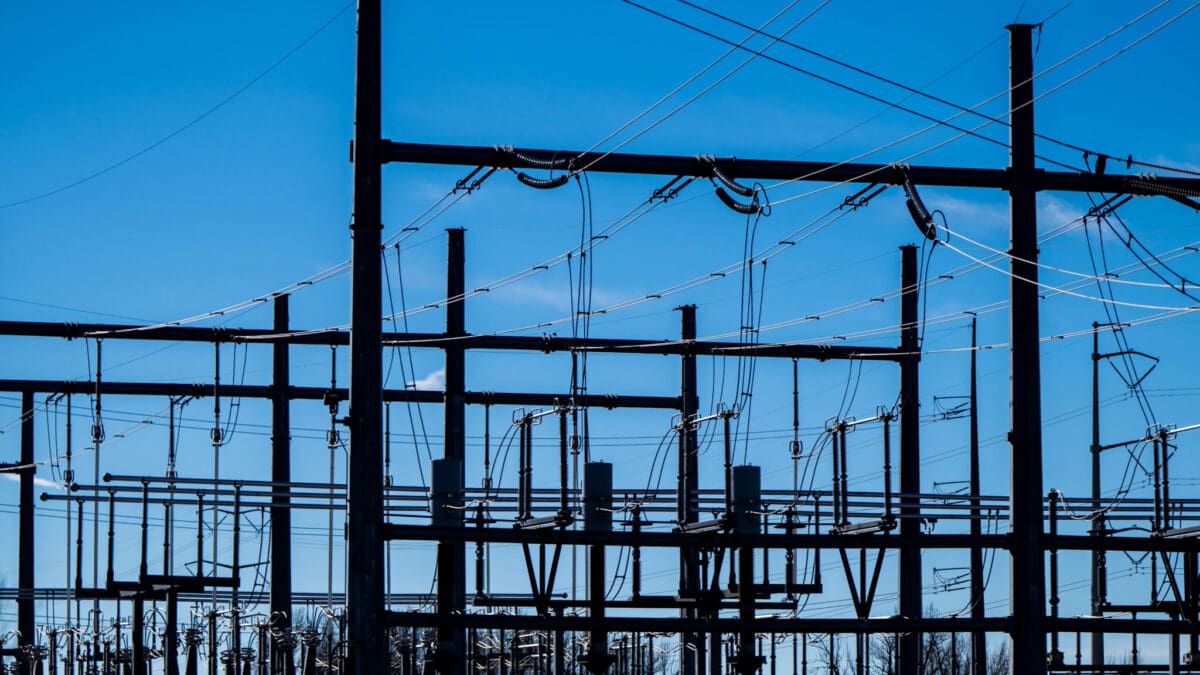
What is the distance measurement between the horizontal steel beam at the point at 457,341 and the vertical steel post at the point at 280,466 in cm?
57

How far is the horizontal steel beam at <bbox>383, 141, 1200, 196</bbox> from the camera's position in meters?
16.0

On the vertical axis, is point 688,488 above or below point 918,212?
below

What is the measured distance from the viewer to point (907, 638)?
Result: 22.9m

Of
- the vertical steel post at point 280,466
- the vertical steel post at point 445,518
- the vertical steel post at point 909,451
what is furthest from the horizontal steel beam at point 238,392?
the vertical steel post at point 445,518

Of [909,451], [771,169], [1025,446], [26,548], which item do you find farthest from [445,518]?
[26,548]

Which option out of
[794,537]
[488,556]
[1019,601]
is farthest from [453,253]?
[1019,601]

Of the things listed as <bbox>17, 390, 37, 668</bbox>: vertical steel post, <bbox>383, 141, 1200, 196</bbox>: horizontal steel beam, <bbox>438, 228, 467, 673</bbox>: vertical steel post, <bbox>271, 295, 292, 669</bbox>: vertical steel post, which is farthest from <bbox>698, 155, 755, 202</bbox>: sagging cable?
<bbox>17, 390, 37, 668</bbox>: vertical steel post

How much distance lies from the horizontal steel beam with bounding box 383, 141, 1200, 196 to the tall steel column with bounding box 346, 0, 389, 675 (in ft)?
1.23

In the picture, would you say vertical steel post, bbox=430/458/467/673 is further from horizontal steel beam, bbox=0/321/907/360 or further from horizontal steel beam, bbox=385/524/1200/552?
horizontal steel beam, bbox=0/321/907/360

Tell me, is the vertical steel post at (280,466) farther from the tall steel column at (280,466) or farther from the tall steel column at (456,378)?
the tall steel column at (456,378)

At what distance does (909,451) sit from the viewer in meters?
23.8

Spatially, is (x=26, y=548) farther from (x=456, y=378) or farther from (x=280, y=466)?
(x=456, y=378)

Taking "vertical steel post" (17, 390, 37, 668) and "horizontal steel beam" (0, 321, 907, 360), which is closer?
"horizontal steel beam" (0, 321, 907, 360)

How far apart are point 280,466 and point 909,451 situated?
874cm
